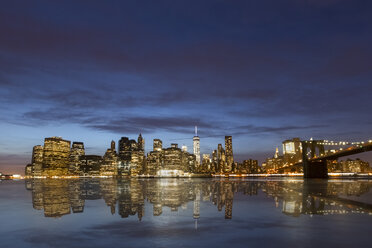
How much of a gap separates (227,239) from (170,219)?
14.8 feet

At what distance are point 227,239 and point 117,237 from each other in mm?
3870

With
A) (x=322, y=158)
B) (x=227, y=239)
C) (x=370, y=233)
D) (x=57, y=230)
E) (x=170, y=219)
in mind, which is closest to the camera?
(x=227, y=239)

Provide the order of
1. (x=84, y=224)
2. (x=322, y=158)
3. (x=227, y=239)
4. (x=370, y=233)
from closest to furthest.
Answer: (x=227, y=239), (x=370, y=233), (x=84, y=224), (x=322, y=158)

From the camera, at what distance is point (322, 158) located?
342ft

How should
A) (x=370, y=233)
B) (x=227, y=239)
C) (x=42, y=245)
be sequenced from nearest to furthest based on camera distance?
1. (x=42, y=245)
2. (x=227, y=239)
3. (x=370, y=233)

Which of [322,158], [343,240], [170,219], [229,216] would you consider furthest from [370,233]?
[322,158]

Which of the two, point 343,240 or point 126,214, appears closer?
point 343,240

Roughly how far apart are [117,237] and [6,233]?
14.8 feet

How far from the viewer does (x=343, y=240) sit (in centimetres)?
954

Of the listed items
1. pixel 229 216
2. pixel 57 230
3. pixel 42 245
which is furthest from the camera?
pixel 229 216

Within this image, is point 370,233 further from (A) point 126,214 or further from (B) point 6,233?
(B) point 6,233

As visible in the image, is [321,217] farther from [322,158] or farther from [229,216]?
[322,158]

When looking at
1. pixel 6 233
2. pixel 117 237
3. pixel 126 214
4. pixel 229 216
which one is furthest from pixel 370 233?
pixel 6 233

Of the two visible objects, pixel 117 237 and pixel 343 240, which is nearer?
pixel 343 240
